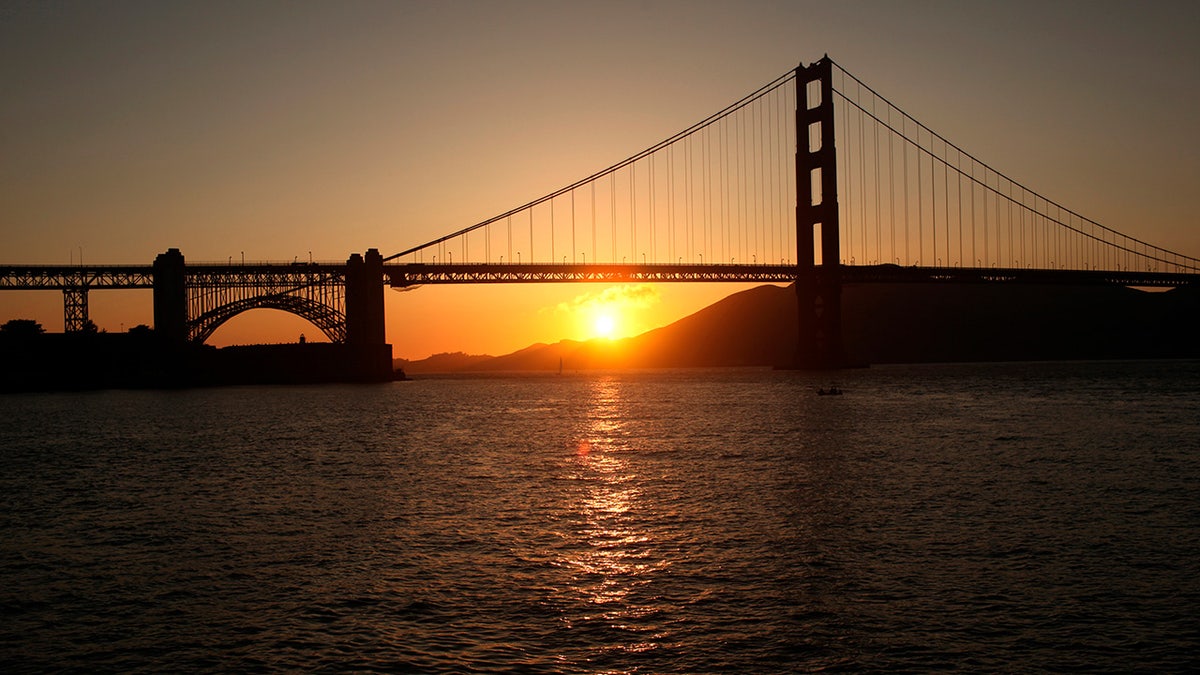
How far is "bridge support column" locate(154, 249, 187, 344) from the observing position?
405 feet

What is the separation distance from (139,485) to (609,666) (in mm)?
24777

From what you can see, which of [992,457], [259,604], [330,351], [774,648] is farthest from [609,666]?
[330,351]

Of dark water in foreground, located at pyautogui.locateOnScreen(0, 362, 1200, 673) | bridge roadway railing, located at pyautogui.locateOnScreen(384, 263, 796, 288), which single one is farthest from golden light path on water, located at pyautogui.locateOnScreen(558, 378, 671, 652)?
bridge roadway railing, located at pyautogui.locateOnScreen(384, 263, 796, 288)

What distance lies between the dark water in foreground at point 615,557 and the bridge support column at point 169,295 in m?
87.8

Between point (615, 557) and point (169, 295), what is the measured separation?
118072 millimetres

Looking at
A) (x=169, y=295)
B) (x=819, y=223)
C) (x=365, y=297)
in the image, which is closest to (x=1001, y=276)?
(x=819, y=223)

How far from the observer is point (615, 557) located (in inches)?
763

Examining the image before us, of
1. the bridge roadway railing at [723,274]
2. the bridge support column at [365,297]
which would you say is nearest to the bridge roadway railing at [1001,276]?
the bridge roadway railing at [723,274]

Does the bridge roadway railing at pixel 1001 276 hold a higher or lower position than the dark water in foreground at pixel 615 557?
higher

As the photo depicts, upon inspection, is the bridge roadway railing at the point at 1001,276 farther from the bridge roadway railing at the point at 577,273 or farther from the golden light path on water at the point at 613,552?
the golden light path on water at the point at 613,552

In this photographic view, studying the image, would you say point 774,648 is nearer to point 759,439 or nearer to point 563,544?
point 563,544

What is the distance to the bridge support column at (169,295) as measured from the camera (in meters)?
124

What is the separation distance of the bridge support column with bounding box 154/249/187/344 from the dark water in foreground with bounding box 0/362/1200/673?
288 feet

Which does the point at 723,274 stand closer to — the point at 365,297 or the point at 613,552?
the point at 365,297
